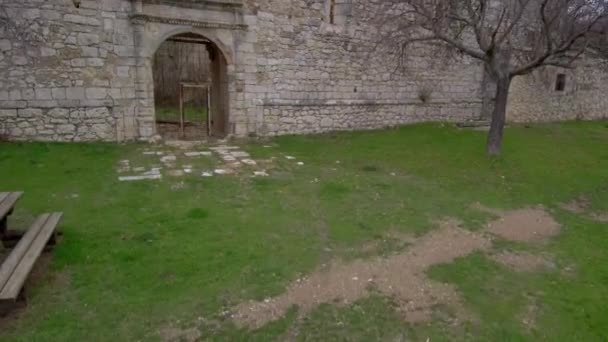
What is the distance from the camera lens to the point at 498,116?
9000 mm

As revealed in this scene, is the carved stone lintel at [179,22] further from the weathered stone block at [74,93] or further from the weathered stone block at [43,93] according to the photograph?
the weathered stone block at [43,93]

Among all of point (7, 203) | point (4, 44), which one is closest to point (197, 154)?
point (4, 44)

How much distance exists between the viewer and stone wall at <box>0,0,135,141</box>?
812cm

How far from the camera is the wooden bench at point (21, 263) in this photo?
267cm

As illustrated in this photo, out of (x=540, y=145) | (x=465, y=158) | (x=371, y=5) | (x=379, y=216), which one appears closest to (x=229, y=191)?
(x=379, y=216)

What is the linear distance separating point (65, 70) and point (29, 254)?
21.7 ft

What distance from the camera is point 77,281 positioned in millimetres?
3502

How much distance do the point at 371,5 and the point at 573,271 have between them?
9680mm

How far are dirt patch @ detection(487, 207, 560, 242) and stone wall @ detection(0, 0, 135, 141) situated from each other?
776 cm

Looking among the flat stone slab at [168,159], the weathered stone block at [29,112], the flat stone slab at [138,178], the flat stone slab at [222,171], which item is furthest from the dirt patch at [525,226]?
the weathered stone block at [29,112]

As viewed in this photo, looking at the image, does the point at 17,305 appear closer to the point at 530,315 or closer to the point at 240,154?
the point at 530,315

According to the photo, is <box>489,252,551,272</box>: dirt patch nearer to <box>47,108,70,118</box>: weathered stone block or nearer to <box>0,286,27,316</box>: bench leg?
<box>0,286,27,316</box>: bench leg

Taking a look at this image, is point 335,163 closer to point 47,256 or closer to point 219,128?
point 219,128

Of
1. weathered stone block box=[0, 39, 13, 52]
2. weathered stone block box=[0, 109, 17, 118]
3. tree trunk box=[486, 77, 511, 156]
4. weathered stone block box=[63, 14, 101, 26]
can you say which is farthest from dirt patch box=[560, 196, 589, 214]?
weathered stone block box=[0, 39, 13, 52]
